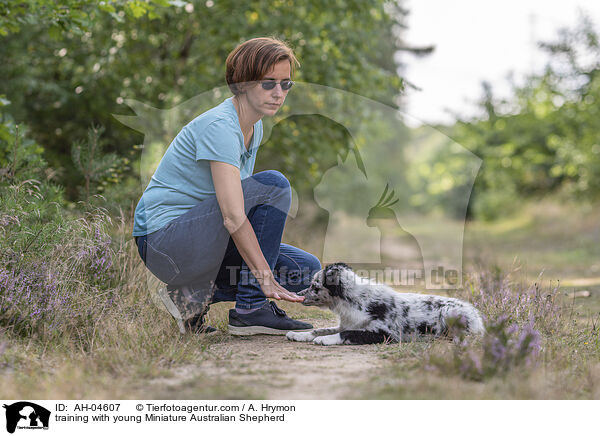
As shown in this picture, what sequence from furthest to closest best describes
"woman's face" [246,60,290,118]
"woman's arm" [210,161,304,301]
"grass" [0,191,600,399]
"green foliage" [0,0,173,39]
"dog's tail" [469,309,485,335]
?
"green foliage" [0,0,173,39] → "dog's tail" [469,309,485,335] → "woman's face" [246,60,290,118] → "woman's arm" [210,161,304,301] → "grass" [0,191,600,399]

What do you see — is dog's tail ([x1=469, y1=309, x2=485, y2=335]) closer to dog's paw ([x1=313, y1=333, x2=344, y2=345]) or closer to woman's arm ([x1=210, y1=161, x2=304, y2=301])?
dog's paw ([x1=313, y1=333, x2=344, y2=345])

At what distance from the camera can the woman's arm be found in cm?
407

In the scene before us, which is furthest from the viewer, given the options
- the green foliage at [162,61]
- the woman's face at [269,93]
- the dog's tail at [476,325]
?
the green foliage at [162,61]

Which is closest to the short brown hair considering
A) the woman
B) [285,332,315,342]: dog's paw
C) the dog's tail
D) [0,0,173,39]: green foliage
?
the woman

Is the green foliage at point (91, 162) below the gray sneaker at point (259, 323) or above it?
above

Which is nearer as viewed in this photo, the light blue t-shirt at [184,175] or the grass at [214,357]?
the grass at [214,357]

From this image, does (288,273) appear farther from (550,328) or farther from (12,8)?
(12,8)

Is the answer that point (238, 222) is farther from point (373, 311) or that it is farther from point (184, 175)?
point (373, 311)

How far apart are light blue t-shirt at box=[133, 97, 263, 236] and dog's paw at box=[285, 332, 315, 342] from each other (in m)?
1.30

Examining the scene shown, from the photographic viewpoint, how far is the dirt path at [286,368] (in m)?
3.21

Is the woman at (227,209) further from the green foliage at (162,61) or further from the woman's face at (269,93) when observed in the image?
the green foliage at (162,61)
